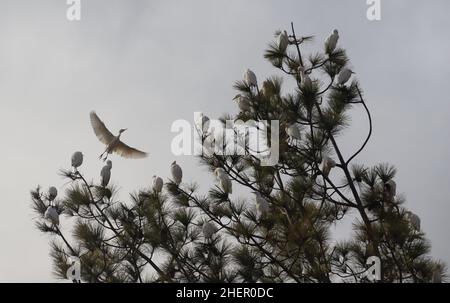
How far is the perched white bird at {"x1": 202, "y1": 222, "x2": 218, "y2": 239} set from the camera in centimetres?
419

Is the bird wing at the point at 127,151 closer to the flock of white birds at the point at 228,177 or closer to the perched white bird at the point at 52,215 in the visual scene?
the flock of white birds at the point at 228,177

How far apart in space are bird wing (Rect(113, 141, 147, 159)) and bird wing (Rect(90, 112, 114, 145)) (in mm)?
94

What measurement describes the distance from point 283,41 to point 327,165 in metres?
1.04

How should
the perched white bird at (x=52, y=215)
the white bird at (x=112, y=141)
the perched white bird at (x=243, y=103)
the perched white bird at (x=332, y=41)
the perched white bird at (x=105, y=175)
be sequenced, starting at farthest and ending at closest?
the white bird at (x=112, y=141), the perched white bird at (x=332, y=41), the perched white bird at (x=243, y=103), the perched white bird at (x=105, y=175), the perched white bird at (x=52, y=215)

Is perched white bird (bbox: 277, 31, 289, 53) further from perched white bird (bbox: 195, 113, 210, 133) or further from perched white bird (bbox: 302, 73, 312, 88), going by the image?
perched white bird (bbox: 195, 113, 210, 133)

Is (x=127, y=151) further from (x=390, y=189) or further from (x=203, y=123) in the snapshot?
(x=390, y=189)

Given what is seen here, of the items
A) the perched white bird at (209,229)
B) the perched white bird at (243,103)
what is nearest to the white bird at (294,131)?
the perched white bird at (243,103)

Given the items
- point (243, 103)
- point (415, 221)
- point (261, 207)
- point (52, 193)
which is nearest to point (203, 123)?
point (243, 103)

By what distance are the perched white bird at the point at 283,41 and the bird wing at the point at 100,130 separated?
1.59m

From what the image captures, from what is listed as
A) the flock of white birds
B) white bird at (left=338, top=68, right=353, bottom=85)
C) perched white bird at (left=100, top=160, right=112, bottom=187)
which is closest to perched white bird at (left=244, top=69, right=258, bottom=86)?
the flock of white birds

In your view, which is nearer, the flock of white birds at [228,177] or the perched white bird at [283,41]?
the flock of white birds at [228,177]

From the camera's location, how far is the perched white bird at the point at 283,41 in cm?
489

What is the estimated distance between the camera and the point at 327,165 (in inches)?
173
